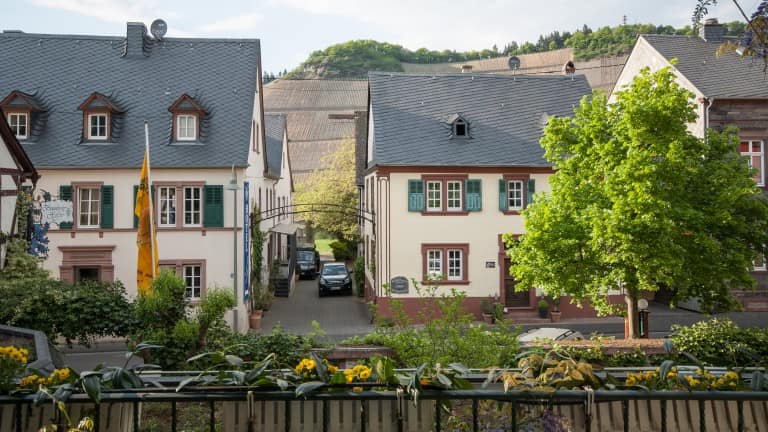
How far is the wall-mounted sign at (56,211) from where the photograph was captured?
2064cm

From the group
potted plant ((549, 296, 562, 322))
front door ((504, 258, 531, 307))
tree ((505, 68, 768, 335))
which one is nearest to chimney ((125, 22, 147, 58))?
front door ((504, 258, 531, 307))

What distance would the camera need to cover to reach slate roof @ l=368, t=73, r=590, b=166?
2536 centimetres

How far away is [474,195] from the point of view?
25.1 m

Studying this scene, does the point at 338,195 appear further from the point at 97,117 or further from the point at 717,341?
the point at 717,341

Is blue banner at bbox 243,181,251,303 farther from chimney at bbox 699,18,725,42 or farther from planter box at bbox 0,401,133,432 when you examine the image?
chimney at bbox 699,18,725,42

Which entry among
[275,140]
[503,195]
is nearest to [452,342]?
[503,195]

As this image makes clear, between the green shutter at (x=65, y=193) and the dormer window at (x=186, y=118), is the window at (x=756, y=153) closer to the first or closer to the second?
the dormer window at (x=186, y=118)

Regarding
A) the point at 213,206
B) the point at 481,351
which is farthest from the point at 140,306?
the point at 213,206

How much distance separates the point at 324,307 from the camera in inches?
1166

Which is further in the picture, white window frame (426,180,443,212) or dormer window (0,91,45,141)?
white window frame (426,180,443,212)

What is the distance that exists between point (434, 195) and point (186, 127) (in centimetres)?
933

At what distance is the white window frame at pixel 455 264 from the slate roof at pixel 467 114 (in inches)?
130

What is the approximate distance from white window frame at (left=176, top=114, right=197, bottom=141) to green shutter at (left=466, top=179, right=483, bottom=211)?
10.1m

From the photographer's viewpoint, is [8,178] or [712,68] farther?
[712,68]
